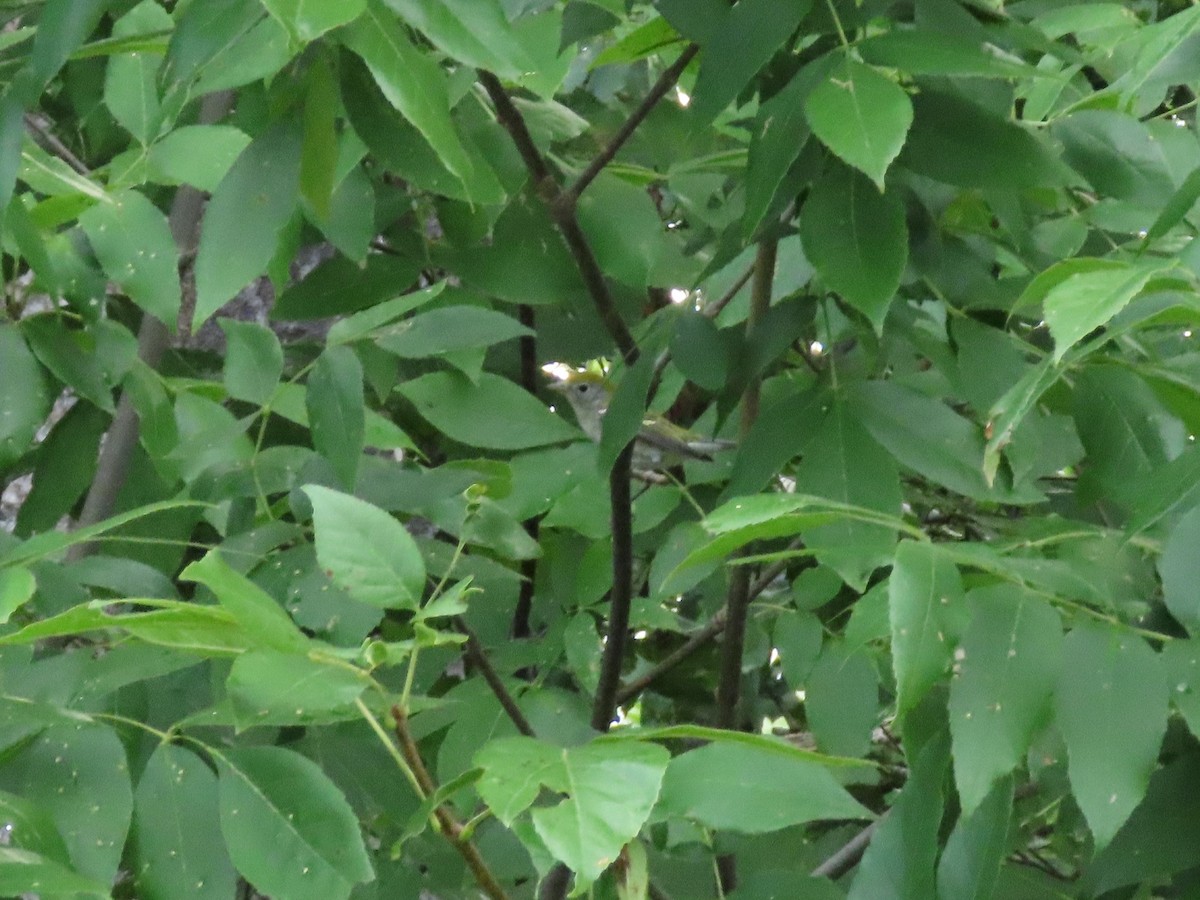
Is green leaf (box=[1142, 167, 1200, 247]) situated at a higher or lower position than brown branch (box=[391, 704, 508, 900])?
higher

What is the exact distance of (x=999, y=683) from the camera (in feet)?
1.82

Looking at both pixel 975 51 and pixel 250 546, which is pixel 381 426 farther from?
pixel 975 51

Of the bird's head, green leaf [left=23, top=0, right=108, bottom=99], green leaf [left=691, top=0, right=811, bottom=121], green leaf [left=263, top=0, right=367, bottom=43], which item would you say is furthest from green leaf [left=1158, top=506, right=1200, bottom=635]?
the bird's head

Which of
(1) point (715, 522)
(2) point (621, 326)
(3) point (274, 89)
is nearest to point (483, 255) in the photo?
(2) point (621, 326)

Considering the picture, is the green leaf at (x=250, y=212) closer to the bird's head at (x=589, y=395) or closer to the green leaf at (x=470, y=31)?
the green leaf at (x=470, y=31)

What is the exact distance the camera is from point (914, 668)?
1.79 ft

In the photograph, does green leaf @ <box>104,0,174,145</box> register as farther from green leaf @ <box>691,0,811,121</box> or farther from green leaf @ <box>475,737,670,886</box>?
green leaf @ <box>475,737,670,886</box>

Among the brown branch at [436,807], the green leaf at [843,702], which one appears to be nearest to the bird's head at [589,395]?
the green leaf at [843,702]

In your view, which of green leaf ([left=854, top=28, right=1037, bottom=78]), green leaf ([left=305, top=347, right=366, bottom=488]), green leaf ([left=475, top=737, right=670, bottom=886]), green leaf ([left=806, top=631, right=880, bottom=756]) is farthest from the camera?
green leaf ([left=806, top=631, right=880, bottom=756])

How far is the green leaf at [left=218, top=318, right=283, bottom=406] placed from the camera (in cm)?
89

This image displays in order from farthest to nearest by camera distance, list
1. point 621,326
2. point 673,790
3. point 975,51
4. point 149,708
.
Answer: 1. point 621,326
2. point 149,708
3. point 975,51
4. point 673,790

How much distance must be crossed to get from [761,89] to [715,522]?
35 centimetres

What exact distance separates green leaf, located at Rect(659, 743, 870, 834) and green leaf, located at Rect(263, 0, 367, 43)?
0.32 metres

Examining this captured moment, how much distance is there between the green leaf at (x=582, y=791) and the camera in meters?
0.41
